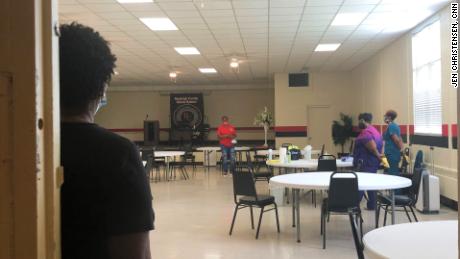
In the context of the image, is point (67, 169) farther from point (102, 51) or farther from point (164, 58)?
point (164, 58)

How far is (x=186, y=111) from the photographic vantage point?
16.0m

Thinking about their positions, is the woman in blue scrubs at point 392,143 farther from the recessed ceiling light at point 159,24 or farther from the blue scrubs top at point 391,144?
the recessed ceiling light at point 159,24

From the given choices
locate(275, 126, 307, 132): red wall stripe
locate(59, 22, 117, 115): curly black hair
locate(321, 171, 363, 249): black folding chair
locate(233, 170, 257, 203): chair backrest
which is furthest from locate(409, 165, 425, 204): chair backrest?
locate(275, 126, 307, 132): red wall stripe

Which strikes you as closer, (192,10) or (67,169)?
(67,169)

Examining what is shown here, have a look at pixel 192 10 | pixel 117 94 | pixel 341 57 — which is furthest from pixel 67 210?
pixel 117 94

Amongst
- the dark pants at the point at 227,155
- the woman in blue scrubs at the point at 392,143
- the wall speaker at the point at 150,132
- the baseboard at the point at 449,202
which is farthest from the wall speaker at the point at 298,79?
the baseboard at the point at 449,202

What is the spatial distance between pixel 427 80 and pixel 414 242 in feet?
19.8

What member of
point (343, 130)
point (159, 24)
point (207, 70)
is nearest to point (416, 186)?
point (159, 24)

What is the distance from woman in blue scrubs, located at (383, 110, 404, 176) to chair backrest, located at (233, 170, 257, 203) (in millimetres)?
3093

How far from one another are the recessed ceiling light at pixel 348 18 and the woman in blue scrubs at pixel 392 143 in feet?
5.40

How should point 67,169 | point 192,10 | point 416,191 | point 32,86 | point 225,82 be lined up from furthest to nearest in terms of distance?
1. point 225,82
2. point 192,10
3. point 416,191
4. point 67,169
5. point 32,86

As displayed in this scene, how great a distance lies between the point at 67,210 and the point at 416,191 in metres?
4.65

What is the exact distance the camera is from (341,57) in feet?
36.1

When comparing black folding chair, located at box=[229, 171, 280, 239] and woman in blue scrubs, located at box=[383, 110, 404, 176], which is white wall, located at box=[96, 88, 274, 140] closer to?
woman in blue scrubs, located at box=[383, 110, 404, 176]
